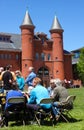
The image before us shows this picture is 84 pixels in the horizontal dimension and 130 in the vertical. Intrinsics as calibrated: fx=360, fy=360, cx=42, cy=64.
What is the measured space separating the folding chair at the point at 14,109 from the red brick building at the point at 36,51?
6053 centimetres

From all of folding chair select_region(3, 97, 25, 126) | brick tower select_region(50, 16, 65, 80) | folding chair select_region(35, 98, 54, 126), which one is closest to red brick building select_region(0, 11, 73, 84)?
→ brick tower select_region(50, 16, 65, 80)

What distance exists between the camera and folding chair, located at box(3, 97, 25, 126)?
10.9 m

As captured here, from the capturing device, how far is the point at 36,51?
2938 inches

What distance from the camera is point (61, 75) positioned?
75.1 meters

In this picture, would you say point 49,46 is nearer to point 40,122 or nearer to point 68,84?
point 68,84

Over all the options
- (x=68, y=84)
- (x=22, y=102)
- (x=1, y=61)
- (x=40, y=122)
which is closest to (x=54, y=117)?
(x=40, y=122)

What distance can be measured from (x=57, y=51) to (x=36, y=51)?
4487mm

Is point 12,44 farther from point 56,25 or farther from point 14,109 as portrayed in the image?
point 14,109

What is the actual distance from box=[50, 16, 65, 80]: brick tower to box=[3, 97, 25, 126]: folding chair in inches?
2502

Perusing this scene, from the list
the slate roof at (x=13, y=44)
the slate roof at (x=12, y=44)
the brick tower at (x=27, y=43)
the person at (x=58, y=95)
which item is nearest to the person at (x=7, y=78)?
the person at (x=58, y=95)

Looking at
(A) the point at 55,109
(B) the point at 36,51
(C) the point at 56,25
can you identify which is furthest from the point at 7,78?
(C) the point at 56,25

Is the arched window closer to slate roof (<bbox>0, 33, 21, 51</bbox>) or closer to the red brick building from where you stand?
the red brick building

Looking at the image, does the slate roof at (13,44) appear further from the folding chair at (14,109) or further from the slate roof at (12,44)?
the folding chair at (14,109)

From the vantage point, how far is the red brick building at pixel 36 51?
72312mm
